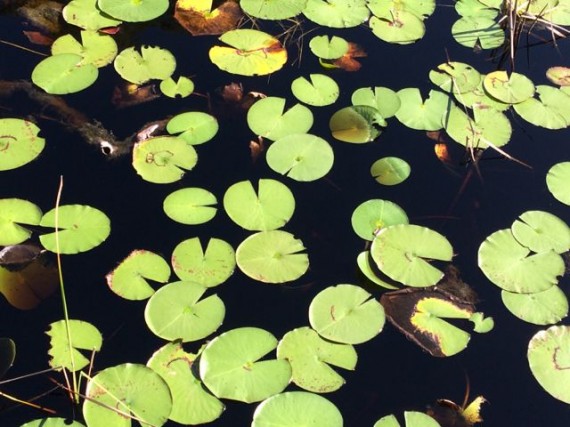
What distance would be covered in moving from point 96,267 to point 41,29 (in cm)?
159

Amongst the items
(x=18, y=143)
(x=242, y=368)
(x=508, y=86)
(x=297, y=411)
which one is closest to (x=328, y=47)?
(x=508, y=86)

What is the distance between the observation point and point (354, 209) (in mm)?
2830

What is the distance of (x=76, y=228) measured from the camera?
8.54 ft

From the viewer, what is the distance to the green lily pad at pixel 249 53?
332cm

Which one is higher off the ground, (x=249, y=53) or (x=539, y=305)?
(x=249, y=53)

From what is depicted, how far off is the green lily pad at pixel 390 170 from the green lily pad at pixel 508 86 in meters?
0.76

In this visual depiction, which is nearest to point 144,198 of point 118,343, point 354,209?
point 118,343

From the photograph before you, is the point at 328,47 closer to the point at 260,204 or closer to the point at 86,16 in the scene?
the point at 260,204

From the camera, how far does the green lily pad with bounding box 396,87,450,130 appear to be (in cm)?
321

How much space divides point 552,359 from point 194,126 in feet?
5.96

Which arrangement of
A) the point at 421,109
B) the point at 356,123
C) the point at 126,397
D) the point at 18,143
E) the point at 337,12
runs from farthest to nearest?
1. the point at 337,12
2. the point at 421,109
3. the point at 356,123
4. the point at 18,143
5. the point at 126,397

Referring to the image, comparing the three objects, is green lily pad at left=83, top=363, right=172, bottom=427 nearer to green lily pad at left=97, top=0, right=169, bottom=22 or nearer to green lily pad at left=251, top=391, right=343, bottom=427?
green lily pad at left=251, top=391, right=343, bottom=427

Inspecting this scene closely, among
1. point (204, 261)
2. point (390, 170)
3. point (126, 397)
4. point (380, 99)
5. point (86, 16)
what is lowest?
point (126, 397)

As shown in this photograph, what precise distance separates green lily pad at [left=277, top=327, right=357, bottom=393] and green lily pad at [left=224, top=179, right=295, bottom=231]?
0.51 metres
